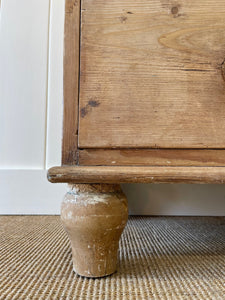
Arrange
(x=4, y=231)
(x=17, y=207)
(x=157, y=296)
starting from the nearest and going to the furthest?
(x=157, y=296)
(x=4, y=231)
(x=17, y=207)

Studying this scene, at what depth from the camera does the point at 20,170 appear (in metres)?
1.01

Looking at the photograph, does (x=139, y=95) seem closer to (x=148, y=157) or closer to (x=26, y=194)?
(x=148, y=157)

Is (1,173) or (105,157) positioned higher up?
(105,157)

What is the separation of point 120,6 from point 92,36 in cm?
7

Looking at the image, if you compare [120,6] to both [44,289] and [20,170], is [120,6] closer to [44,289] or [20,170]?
[44,289]

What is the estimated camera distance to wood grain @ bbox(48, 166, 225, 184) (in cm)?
38

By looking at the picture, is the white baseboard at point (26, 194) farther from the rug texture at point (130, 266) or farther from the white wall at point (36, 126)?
the rug texture at point (130, 266)

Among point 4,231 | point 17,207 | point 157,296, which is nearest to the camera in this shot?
point 157,296

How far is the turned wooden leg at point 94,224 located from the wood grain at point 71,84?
0.19 feet

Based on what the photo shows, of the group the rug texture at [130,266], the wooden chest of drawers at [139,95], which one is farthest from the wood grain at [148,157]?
the rug texture at [130,266]

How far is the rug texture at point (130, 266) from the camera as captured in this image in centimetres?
36

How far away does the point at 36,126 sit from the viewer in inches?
41.0

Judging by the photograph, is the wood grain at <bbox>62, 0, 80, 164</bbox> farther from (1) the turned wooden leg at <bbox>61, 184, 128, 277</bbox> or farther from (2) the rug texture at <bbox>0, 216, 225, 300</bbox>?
(2) the rug texture at <bbox>0, 216, 225, 300</bbox>

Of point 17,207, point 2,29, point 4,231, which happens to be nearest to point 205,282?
point 4,231
